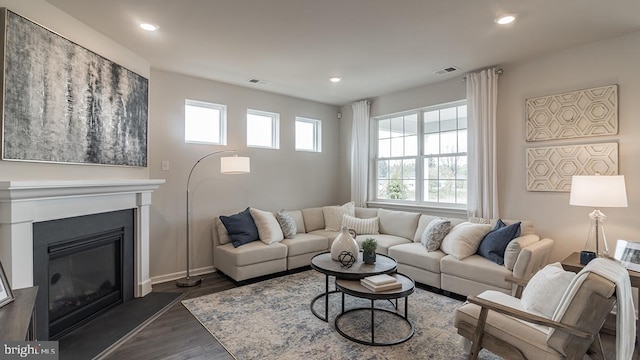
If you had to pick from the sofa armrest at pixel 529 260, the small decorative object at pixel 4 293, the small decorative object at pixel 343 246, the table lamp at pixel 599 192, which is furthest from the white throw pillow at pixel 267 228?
the table lamp at pixel 599 192

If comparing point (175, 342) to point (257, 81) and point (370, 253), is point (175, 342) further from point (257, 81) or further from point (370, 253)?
point (257, 81)

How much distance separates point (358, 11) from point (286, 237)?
3.03 meters

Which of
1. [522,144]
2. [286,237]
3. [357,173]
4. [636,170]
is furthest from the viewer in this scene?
[357,173]

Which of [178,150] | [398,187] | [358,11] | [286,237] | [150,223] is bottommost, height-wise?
[286,237]

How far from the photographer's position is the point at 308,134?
568cm

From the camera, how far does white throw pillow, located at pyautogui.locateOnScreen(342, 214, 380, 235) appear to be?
15.4 feet

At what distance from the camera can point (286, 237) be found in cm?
443

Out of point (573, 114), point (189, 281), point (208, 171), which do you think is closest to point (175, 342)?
point (189, 281)

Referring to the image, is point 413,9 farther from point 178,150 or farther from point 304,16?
point 178,150

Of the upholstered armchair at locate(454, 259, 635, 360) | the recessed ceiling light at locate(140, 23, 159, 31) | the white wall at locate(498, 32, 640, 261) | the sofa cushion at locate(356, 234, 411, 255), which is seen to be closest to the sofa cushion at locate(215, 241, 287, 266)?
the sofa cushion at locate(356, 234, 411, 255)

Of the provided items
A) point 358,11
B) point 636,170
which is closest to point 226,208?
point 358,11

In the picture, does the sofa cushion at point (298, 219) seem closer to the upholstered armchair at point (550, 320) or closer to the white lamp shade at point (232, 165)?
the white lamp shade at point (232, 165)

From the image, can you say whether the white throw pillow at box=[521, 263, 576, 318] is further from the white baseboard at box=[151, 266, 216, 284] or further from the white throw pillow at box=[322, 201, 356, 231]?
the white baseboard at box=[151, 266, 216, 284]

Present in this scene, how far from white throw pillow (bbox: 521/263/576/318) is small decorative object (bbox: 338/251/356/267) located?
1379 millimetres
